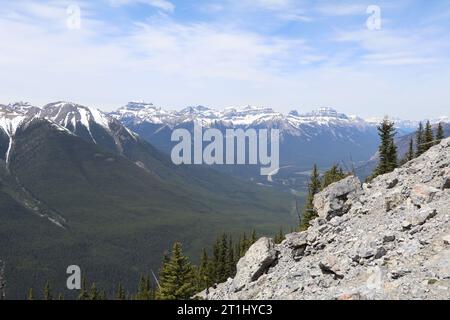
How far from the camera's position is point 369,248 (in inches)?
1230

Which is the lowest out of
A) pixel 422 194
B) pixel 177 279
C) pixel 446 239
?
pixel 177 279

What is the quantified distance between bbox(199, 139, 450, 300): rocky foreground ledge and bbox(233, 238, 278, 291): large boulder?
0.33 feet

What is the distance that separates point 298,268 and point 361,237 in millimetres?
5912

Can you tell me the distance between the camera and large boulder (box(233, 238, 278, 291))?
4169 cm

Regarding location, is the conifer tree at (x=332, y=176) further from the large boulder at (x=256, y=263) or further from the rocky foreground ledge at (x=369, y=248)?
the large boulder at (x=256, y=263)

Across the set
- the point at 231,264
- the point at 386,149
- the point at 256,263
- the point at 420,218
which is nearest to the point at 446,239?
the point at 420,218

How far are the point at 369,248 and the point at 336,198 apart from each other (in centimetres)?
2125

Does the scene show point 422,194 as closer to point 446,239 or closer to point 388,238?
point 388,238

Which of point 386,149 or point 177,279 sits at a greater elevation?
point 386,149

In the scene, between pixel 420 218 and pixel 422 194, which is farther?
pixel 422 194

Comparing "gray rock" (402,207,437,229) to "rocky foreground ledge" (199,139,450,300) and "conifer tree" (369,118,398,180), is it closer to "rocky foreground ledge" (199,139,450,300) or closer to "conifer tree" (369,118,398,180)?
"rocky foreground ledge" (199,139,450,300)

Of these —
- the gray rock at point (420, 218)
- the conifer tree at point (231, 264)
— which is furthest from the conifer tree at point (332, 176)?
the gray rock at point (420, 218)
